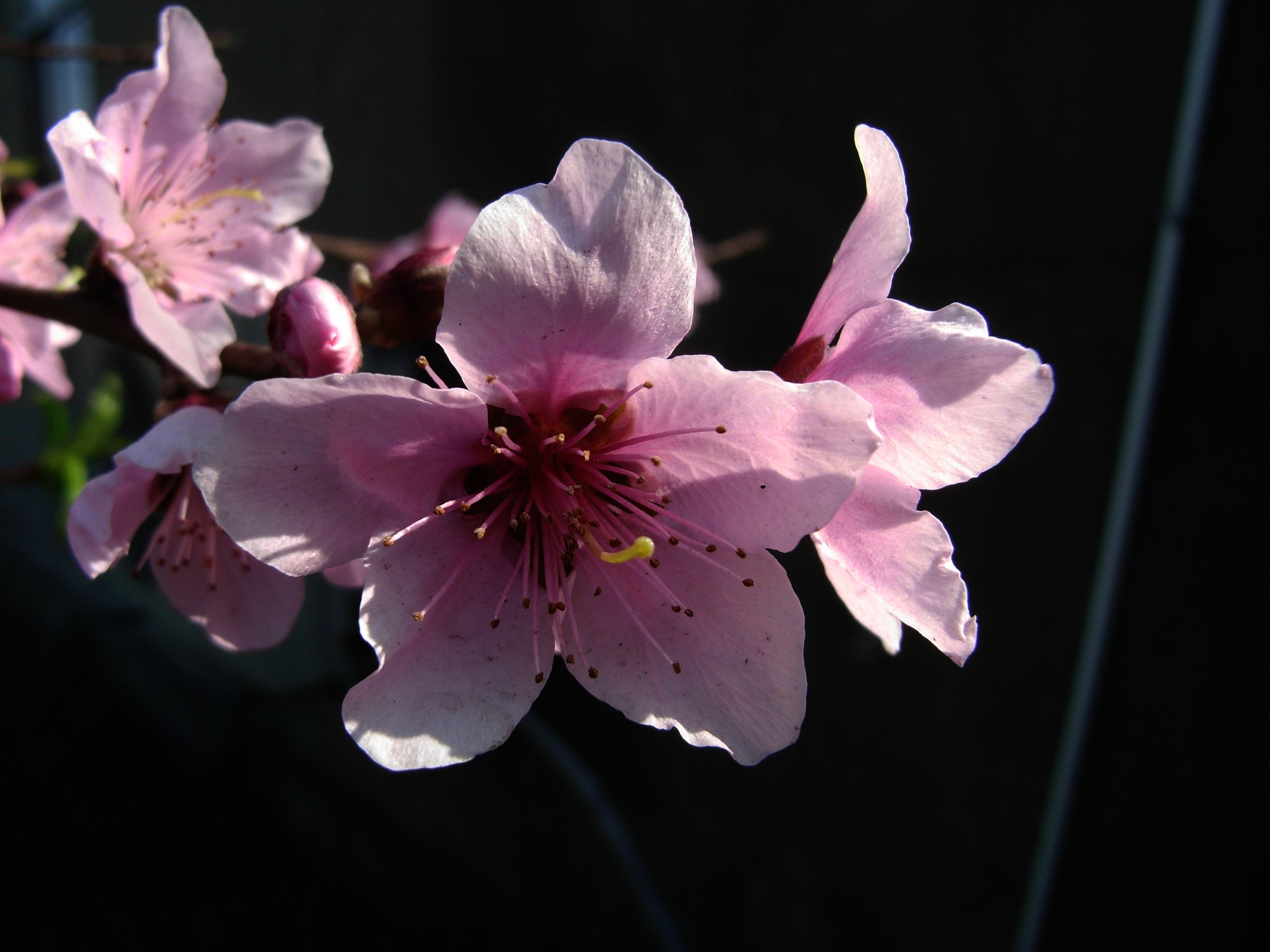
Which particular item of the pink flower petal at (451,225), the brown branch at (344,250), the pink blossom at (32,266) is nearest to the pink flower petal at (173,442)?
the pink blossom at (32,266)

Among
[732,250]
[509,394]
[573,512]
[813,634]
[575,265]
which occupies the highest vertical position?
[575,265]

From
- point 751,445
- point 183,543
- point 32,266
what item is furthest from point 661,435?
point 32,266

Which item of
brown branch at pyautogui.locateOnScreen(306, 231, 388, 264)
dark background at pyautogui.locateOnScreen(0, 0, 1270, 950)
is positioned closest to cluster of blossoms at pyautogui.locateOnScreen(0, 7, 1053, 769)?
brown branch at pyautogui.locateOnScreen(306, 231, 388, 264)

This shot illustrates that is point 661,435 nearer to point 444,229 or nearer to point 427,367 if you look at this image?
point 427,367

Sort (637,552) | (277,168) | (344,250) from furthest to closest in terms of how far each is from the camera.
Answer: (344,250)
(277,168)
(637,552)

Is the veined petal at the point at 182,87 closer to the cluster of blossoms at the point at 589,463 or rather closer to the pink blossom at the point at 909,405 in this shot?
the cluster of blossoms at the point at 589,463

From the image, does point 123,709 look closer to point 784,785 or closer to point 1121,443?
point 784,785
